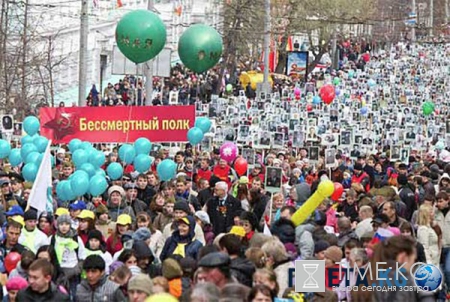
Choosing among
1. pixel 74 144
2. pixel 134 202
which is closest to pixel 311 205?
pixel 134 202

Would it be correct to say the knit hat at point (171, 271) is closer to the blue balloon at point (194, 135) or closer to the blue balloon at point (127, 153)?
the blue balloon at point (127, 153)

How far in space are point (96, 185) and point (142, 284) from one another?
24.1 feet

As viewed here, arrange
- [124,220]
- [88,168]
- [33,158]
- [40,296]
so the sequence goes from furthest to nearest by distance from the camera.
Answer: [33,158], [88,168], [124,220], [40,296]

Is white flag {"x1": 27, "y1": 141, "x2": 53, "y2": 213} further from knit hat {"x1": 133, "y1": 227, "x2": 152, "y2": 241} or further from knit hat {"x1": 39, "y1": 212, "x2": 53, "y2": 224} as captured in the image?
knit hat {"x1": 133, "y1": 227, "x2": 152, "y2": 241}

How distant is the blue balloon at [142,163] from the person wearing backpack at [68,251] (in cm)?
594

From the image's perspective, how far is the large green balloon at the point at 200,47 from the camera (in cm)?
2470

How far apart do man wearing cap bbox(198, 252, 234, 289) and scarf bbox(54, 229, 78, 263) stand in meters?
3.28

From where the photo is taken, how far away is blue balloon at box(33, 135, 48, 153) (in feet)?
71.0

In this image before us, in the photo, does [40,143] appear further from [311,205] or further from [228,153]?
[311,205]

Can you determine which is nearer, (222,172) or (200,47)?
(222,172)

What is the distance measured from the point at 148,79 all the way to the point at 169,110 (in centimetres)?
1059

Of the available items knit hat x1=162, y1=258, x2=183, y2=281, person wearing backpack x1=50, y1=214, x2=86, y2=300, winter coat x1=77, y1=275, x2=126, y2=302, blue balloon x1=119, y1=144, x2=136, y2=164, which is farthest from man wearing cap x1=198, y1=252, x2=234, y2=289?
blue balloon x1=119, y1=144, x2=136, y2=164

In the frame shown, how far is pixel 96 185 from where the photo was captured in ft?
61.7

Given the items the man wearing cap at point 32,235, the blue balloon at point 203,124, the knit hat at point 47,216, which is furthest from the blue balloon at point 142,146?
the man wearing cap at point 32,235
